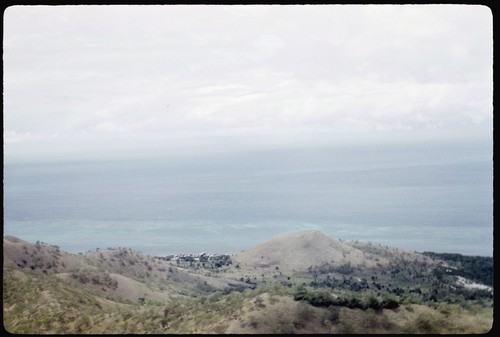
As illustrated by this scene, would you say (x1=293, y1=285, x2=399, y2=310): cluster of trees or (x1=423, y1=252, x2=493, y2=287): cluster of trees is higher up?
(x1=423, y1=252, x2=493, y2=287): cluster of trees

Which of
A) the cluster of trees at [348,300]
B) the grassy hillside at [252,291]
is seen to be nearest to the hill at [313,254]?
the grassy hillside at [252,291]

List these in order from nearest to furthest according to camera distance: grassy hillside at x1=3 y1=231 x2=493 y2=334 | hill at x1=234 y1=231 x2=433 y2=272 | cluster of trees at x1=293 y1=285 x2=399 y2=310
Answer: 1. grassy hillside at x1=3 y1=231 x2=493 y2=334
2. cluster of trees at x1=293 y1=285 x2=399 y2=310
3. hill at x1=234 y1=231 x2=433 y2=272

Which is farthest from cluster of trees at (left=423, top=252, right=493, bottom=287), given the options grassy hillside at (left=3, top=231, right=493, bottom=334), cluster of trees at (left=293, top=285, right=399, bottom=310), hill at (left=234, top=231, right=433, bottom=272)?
cluster of trees at (left=293, top=285, right=399, bottom=310)

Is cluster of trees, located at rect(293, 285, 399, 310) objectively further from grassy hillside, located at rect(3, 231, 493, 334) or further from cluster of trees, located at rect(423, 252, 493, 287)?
cluster of trees, located at rect(423, 252, 493, 287)

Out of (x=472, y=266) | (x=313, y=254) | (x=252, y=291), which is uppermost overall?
(x=472, y=266)

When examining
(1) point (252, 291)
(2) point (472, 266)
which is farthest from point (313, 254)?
(2) point (472, 266)

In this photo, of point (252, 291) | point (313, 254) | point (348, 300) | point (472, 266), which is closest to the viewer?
point (348, 300)

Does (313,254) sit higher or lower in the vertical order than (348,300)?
higher

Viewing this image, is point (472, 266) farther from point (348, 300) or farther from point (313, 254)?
point (313, 254)

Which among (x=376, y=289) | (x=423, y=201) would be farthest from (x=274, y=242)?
(x=423, y=201)

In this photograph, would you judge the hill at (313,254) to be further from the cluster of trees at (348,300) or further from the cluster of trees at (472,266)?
the cluster of trees at (348,300)
